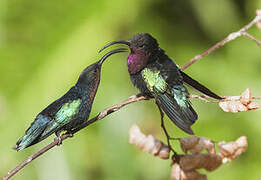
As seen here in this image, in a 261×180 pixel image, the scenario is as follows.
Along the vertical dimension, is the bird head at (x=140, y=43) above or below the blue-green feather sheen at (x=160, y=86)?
above

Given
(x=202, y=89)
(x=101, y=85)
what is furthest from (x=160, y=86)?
(x=101, y=85)

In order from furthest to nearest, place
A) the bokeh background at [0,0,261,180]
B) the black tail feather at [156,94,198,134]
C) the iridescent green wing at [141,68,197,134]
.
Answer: the bokeh background at [0,0,261,180] < the iridescent green wing at [141,68,197,134] < the black tail feather at [156,94,198,134]

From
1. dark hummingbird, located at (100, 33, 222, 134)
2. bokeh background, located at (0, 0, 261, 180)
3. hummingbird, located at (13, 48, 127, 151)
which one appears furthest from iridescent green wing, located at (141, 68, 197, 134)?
bokeh background, located at (0, 0, 261, 180)

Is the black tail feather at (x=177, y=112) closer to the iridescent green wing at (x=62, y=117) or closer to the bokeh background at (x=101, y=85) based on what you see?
the iridescent green wing at (x=62, y=117)

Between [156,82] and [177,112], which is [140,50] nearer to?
[156,82]

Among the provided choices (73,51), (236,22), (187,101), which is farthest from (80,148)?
(187,101)

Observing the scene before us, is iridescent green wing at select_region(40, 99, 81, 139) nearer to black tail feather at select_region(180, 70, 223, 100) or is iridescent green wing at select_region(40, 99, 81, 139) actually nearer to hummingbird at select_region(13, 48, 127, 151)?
hummingbird at select_region(13, 48, 127, 151)

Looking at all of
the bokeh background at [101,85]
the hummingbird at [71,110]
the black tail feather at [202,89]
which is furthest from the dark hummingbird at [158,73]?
the bokeh background at [101,85]
